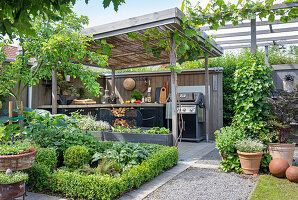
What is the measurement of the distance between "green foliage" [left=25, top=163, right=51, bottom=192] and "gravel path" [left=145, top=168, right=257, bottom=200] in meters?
1.27

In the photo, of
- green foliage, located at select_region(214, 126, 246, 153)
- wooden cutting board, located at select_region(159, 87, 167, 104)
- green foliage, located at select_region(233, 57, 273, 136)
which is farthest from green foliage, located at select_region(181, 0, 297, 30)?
wooden cutting board, located at select_region(159, 87, 167, 104)

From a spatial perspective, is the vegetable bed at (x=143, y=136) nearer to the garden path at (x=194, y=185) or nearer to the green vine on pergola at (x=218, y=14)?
the garden path at (x=194, y=185)

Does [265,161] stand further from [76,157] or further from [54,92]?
[54,92]

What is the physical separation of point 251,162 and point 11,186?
324cm

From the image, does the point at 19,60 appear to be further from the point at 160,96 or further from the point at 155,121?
the point at 160,96

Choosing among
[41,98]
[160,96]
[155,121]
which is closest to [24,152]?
[155,121]

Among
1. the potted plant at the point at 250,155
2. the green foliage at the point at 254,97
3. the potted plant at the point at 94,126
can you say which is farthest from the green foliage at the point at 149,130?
the potted plant at the point at 250,155

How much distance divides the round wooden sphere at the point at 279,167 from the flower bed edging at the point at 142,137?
6.36ft

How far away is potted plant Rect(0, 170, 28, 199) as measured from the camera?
99.4 inches

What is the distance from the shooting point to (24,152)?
2.91m

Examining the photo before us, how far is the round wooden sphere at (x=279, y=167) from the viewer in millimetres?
3627

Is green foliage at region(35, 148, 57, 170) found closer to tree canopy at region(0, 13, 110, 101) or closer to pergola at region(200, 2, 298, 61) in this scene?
tree canopy at region(0, 13, 110, 101)

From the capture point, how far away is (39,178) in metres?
3.13

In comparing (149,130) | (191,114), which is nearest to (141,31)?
(149,130)
